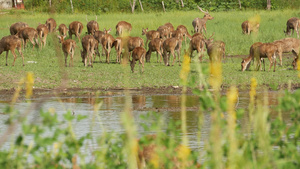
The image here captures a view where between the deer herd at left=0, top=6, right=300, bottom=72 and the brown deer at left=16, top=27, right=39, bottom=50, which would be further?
the brown deer at left=16, top=27, right=39, bottom=50

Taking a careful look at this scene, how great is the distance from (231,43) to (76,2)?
862 inches

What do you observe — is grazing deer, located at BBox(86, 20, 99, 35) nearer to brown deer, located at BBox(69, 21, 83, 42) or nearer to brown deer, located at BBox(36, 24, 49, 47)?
brown deer, located at BBox(69, 21, 83, 42)

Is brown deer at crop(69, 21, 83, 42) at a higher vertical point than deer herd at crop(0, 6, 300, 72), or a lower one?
higher

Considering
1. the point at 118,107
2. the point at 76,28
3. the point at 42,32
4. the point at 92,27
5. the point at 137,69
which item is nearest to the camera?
the point at 118,107

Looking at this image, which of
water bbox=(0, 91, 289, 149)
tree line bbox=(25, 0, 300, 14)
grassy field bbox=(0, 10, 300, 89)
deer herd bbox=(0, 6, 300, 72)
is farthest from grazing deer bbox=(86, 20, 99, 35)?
tree line bbox=(25, 0, 300, 14)

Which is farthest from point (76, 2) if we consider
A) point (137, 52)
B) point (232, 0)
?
point (137, 52)

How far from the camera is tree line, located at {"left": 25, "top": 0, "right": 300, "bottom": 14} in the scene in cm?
4622

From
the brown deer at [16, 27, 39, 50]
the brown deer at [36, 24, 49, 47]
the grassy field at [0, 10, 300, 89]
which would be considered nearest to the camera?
the grassy field at [0, 10, 300, 89]

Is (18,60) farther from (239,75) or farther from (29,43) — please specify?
(239,75)

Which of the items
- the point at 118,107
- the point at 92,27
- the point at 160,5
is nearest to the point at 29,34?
the point at 92,27

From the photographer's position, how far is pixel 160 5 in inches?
1919

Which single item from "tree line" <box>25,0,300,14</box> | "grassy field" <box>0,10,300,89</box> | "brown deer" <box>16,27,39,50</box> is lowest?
"grassy field" <box>0,10,300,89</box>

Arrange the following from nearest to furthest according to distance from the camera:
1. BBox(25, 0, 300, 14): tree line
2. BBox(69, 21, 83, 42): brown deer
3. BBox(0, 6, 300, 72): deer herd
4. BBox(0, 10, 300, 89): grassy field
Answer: BBox(0, 10, 300, 89): grassy field → BBox(0, 6, 300, 72): deer herd → BBox(69, 21, 83, 42): brown deer → BBox(25, 0, 300, 14): tree line

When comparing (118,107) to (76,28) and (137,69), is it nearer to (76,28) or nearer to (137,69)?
(137,69)
